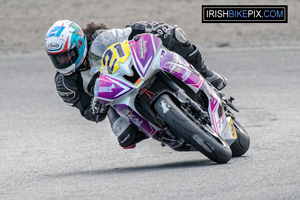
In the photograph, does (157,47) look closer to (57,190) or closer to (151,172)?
(151,172)

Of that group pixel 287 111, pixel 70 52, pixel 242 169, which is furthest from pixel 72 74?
pixel 287 111

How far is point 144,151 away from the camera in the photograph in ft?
26.4

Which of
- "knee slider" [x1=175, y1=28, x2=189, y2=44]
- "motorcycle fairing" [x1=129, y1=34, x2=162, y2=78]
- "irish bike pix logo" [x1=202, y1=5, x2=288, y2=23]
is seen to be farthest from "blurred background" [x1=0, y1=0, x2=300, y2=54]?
"motorcycle fairing" [x1=129, y1=34, x2=162, y2=78]

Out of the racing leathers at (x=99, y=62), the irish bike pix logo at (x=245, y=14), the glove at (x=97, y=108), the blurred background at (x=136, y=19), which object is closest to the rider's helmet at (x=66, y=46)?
the racing leathers at (x=99, y=62)

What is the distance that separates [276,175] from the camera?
5535 millimetres

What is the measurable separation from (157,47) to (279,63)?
7956 millimetres

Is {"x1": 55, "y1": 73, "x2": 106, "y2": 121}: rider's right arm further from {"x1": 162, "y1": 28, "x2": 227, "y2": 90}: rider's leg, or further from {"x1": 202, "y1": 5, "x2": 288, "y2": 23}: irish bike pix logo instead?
{"x1": 202, "y1": 5, "x2": 288, "y2": 23}: irish bike pix logo

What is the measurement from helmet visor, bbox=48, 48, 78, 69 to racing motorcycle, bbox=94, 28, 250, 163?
499 millimetres

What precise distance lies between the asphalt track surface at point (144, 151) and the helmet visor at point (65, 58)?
3.33 ft

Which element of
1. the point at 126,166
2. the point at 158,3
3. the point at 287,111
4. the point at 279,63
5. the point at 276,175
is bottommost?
the point at 158,3

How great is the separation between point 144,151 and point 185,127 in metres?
2.11

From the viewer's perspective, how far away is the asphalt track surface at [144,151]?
17.8 ft

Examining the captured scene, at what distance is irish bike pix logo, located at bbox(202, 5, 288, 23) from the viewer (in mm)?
18875

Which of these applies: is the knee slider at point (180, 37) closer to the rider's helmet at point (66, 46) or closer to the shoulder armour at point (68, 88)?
the rider's helmet at point (66, 46)
